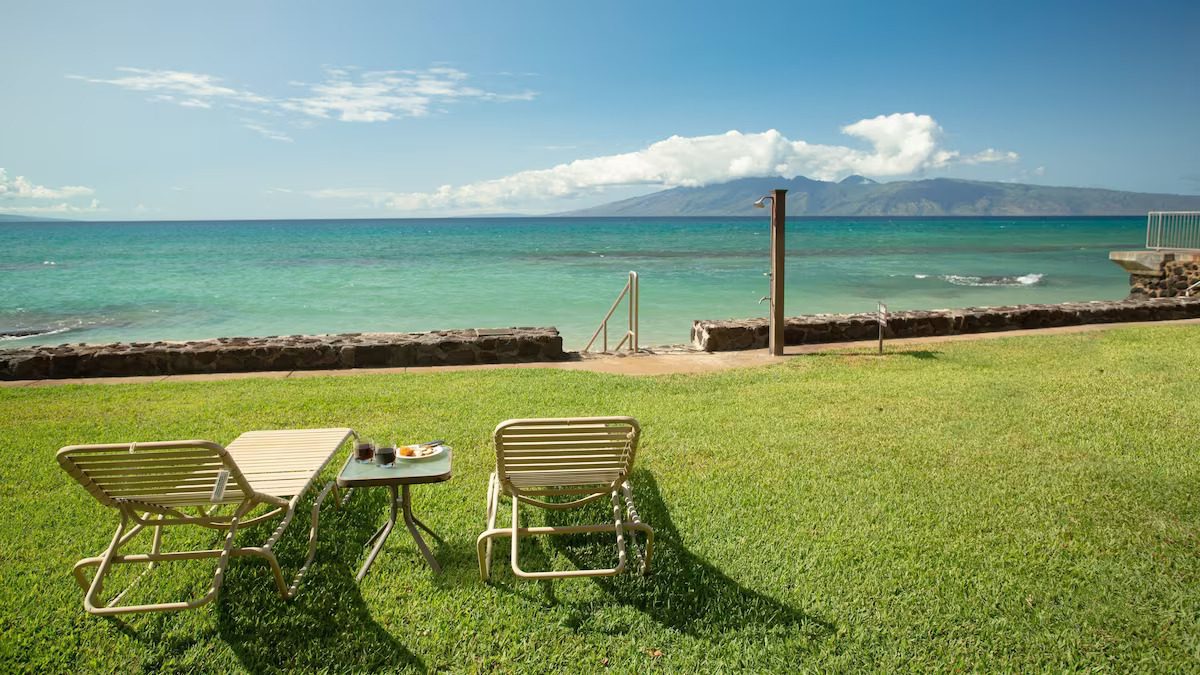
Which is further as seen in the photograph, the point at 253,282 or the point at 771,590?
the point at 253,282

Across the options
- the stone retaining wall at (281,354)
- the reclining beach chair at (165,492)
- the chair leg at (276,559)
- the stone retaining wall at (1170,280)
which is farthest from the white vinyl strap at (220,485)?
the stone retaining wall at (1170,280)

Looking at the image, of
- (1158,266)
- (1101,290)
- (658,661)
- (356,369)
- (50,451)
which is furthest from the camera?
(1101,290)

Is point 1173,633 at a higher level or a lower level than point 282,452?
lower

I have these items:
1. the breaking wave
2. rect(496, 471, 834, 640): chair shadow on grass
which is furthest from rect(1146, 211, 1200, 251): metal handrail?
rect(496, 471, 834, 640): chair shadow on grass

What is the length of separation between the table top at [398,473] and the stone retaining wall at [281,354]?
5.42 m

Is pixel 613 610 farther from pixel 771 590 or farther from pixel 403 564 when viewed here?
pixel 403 564

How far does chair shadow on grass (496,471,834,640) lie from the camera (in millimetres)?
3094

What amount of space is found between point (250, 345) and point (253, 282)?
78.3 ft

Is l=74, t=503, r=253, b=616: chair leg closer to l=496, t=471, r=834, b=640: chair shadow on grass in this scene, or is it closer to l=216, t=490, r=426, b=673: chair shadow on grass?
l=216, t=490, r=426, b=673: chair shadow on grass

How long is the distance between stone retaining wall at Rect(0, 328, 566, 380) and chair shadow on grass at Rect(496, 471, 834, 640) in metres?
5.39

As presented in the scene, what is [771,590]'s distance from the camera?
132 inches

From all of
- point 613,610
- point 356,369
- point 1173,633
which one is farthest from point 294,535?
point 356,369

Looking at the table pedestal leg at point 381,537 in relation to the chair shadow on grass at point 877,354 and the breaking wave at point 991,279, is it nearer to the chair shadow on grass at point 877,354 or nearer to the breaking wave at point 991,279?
the chair shadow on grass at point 877,354

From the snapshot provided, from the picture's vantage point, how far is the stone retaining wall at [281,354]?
8484mm
